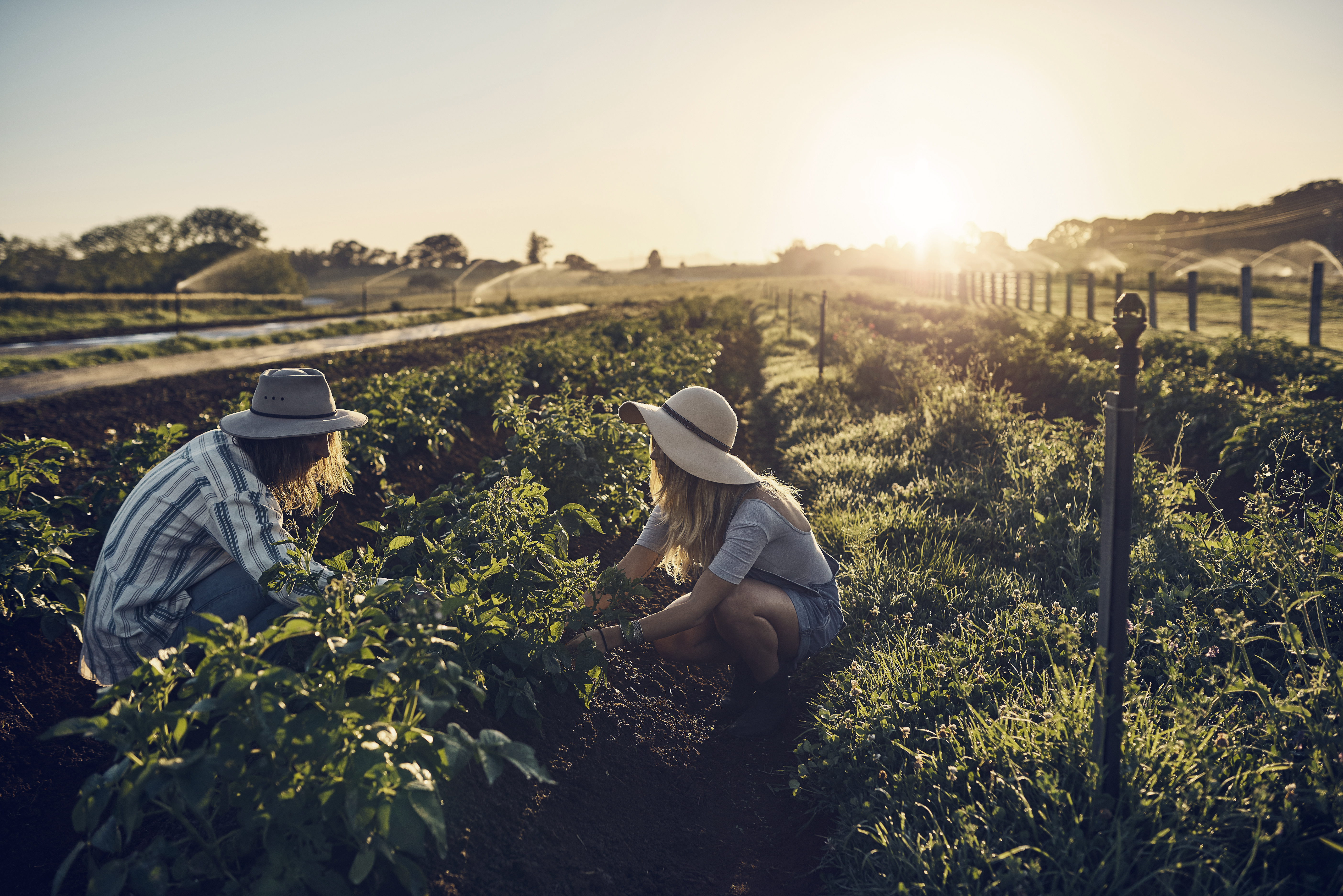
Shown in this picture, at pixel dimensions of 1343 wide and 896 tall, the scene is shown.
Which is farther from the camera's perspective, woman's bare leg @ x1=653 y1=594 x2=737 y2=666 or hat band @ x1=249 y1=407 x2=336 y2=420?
woman's bare leg @ x1=653 y1=594 x2=737 y2=666

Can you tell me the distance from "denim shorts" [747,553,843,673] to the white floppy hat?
1.53 ft

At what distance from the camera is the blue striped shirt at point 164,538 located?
98.3 inches

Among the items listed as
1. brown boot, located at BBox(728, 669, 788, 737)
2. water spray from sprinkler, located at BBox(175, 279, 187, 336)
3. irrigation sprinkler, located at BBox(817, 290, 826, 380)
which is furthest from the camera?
water spray from sprinkler, located at BBox(175, 279, 187, 336)

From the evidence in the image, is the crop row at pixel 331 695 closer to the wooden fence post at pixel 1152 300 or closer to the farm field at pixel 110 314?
the wooden fence post at pixel 1152 300

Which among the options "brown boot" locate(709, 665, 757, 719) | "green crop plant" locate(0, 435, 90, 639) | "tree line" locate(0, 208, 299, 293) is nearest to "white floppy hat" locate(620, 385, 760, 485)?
"brown boot" locate(709, 665, 757, 719)

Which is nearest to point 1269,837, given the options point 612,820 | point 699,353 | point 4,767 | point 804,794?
point 804,794

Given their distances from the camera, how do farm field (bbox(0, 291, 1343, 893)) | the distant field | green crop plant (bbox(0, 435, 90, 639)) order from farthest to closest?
1. the distant field
2. green crop plant (bbox(0, 435, 90, 639))
3. farm field (bbox(0, 291, 1343, 893))

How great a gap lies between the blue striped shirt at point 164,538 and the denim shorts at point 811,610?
188cm

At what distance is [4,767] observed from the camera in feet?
8.39

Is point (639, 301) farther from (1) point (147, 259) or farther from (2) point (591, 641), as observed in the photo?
(2) point (591, 641)

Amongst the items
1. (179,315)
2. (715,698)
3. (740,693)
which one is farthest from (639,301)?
(740,693)

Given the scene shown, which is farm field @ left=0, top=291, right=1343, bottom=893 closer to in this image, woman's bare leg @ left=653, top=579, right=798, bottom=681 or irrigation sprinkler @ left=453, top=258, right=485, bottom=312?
woman's bare leg @ left=653, top=579, right=798, bottom=681

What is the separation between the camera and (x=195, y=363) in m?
13.7

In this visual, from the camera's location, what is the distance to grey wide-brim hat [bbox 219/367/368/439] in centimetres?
268
